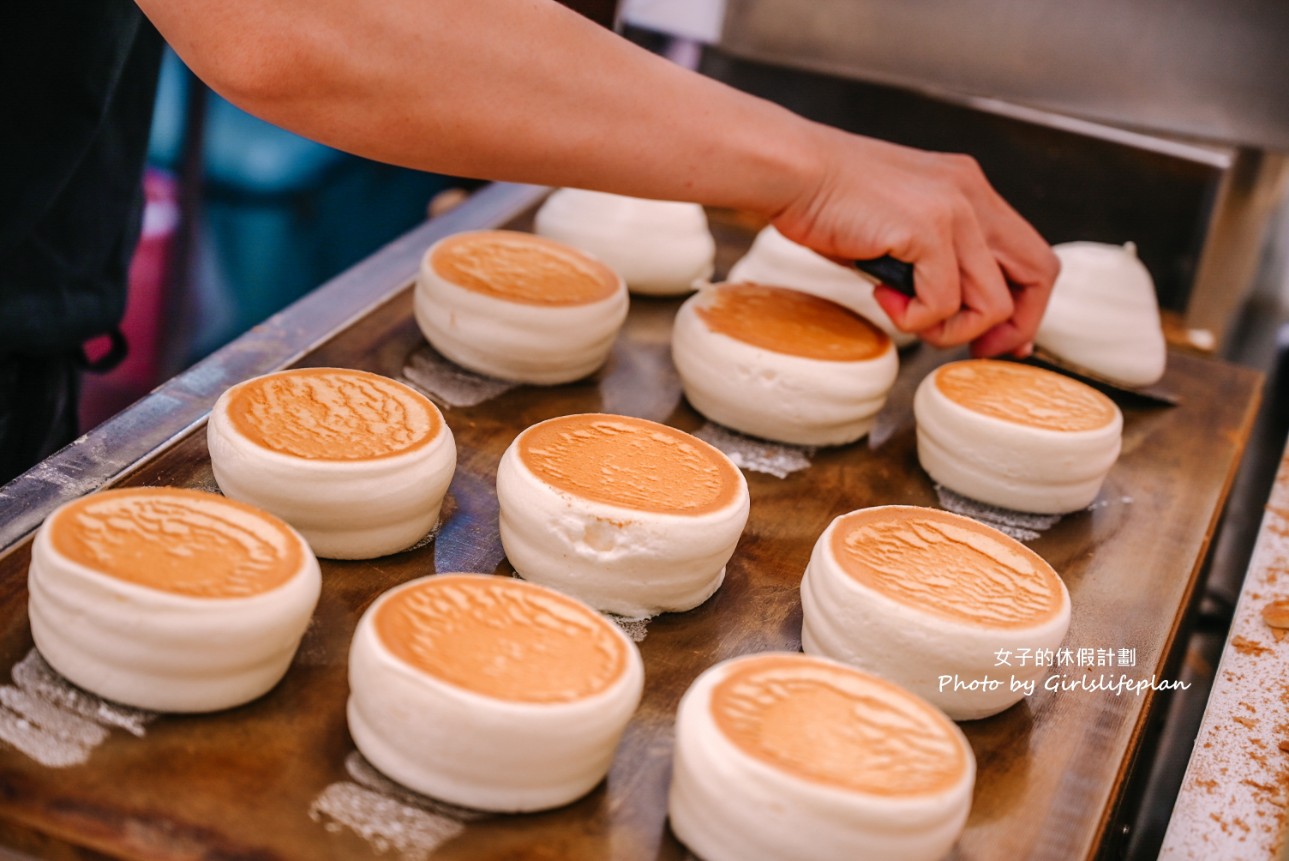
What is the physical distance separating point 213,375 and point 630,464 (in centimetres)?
79

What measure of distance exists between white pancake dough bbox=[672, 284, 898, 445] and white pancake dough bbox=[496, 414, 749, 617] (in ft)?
1.31

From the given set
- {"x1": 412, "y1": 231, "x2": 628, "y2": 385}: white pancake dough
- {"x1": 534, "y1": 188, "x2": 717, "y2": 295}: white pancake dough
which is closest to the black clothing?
{"x1": 412, "y1": 231, "x2": 628, "y2": 385}: white pancake dough

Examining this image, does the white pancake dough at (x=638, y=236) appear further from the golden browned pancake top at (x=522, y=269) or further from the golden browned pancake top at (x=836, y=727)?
the golden browned pancake top at (x=836, y=727)

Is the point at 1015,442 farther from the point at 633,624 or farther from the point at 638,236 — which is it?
the point at 638,236

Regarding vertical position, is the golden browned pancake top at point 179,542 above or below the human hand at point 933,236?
below

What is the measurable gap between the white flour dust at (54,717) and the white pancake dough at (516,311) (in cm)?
101

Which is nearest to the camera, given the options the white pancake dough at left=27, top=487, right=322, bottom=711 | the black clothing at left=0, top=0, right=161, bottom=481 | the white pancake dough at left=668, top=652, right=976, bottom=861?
the white pancake dough at left=668, top=652, right=976, bottom=861

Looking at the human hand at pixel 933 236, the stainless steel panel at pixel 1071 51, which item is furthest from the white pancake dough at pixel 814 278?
the stainless steel panel at pixel 1071 51

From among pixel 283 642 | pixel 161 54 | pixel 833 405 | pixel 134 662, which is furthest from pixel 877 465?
pixel 161 54

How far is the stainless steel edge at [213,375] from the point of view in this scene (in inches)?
68.3

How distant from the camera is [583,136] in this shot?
6.05ft

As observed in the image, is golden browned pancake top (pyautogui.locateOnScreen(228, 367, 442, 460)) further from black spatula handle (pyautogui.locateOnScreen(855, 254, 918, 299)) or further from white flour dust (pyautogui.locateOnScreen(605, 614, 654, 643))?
black spatula handle (pyautogui.locateOnScreen(855, 254, 918, 299))

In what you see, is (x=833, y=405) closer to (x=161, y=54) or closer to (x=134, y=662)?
(x=134, y=662)

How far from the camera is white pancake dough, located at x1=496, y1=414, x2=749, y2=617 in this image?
168 centimetres
